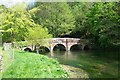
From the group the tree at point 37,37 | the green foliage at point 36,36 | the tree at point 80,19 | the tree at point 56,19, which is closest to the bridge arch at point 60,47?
the tree at point 56,19

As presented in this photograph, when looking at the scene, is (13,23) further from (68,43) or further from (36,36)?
(68,43)

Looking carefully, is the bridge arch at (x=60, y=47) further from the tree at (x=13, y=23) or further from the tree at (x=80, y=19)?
the tree at (x=13, y=23)

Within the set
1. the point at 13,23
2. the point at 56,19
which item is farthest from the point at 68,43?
the point at 13,23

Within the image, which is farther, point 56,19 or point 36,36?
point 56,19

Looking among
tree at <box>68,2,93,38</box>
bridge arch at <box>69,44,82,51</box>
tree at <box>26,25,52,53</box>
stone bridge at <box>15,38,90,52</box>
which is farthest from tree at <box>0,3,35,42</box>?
tree at <box>68,2,93,38</box>

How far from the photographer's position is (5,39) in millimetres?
10180

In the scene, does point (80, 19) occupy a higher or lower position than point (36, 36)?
higher

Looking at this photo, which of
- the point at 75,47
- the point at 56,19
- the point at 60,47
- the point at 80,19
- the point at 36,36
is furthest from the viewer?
the point at 80,19

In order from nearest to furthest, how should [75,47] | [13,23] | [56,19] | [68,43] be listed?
1. [13,23]
2. [68,43]
3. [56,19]
4. [75,47]

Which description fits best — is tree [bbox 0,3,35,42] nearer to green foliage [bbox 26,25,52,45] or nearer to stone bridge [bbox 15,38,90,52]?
green foliage [bbox 26,25,52,45]

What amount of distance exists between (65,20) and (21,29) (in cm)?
949

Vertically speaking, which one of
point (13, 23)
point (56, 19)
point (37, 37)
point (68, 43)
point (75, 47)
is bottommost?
point (75, 47)

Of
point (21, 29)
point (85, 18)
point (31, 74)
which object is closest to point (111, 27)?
point (21, 29)

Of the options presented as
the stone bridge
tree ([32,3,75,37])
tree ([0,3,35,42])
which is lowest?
the stone bridge
